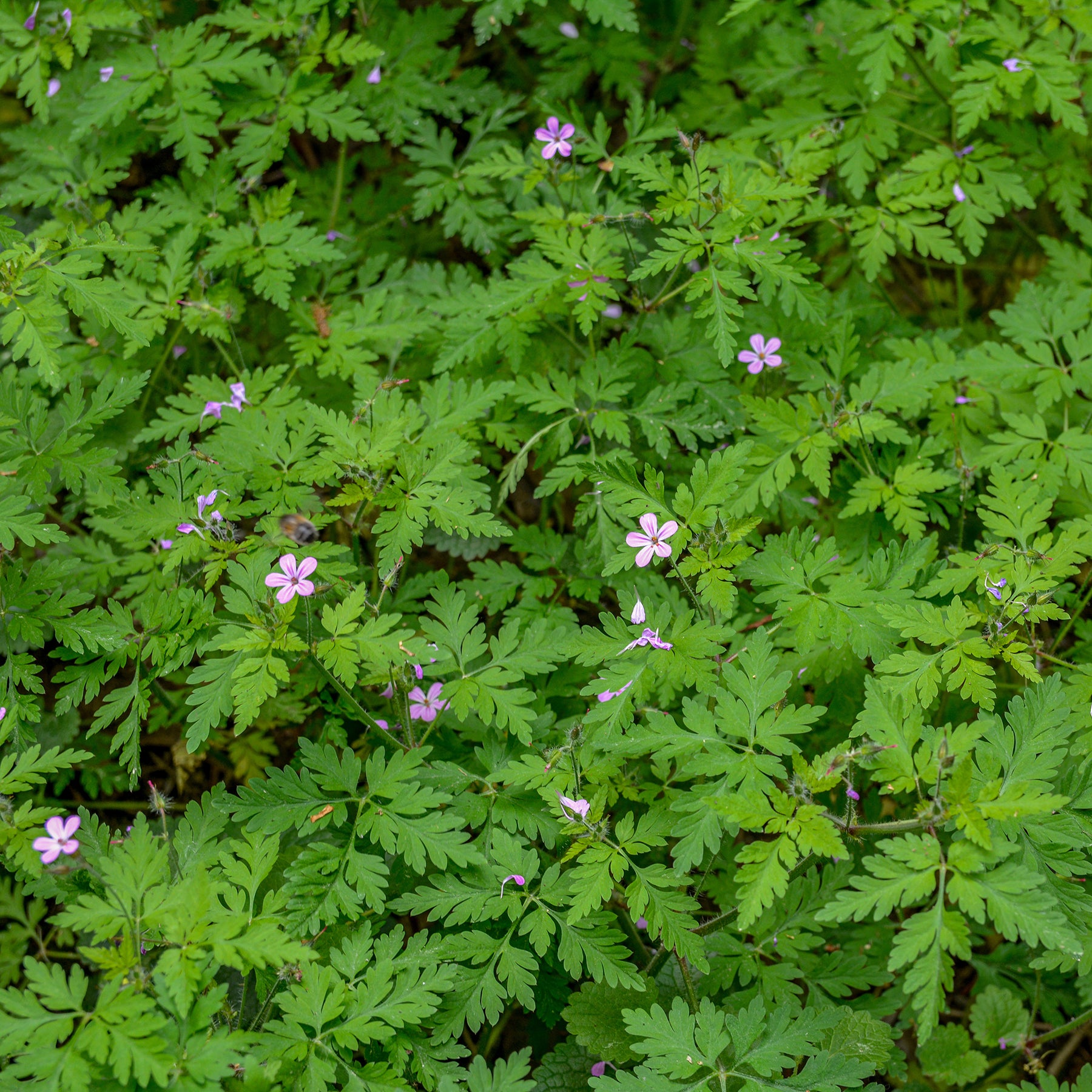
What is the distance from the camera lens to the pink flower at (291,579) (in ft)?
9.34

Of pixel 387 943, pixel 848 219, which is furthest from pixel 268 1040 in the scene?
pixel 848 219

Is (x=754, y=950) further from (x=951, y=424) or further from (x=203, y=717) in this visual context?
(x=951, y=424)

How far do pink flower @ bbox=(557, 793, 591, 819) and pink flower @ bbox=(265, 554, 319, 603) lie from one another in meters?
1.03

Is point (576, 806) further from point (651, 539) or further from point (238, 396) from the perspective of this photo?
point (238, 396)

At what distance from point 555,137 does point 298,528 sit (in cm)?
214

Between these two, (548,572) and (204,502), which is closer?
(204,502)

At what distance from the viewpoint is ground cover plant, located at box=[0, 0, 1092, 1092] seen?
8.85 feet

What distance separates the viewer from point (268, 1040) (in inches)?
104

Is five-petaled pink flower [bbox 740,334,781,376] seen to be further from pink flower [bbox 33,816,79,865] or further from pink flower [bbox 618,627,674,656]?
pink flower [bbox 33,816,79,865]

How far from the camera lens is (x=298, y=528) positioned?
123 inches

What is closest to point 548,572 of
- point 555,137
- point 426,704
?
point 426,704

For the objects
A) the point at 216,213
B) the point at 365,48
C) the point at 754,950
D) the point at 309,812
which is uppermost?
the point at 365,48

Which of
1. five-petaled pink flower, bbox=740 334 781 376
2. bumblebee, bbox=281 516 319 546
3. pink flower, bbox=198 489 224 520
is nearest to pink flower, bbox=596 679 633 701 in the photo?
bumblebee, bbox=281 516 319 546

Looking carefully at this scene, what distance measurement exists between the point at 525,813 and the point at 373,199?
3476mm
